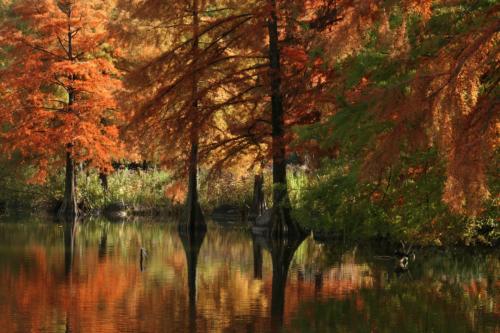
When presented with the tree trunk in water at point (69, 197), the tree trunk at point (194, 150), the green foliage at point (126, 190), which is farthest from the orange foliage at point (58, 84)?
the tree trunk at point (194, 150)

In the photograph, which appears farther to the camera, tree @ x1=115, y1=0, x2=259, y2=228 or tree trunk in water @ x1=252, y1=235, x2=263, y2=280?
tree @ x1=115, y1=0, x2=259, y2=228

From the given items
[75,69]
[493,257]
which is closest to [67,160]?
[75,69]

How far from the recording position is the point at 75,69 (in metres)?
35.2

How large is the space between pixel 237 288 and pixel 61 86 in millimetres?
22458

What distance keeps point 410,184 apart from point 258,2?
10152 mm

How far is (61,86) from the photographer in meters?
37.5

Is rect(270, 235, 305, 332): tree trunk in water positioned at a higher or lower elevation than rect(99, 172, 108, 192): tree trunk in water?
lower

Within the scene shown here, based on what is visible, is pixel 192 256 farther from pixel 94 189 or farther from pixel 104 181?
pixel 104 181

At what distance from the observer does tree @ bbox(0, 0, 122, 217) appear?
3569 cm

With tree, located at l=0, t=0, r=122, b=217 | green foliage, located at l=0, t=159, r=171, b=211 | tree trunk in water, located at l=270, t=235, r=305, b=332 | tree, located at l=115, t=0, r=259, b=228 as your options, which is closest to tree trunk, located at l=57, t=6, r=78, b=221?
tree, located at l=0, t=0, r=122, b=217

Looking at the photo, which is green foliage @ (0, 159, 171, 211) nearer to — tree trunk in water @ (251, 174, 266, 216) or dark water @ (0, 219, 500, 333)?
tree trunk in water @ (251, 174, 266, 216)

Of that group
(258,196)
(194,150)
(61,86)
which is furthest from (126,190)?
(194,150)

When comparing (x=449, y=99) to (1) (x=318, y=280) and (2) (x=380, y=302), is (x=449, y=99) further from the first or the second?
(1) (x=318, y=280)

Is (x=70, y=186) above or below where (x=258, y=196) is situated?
above
